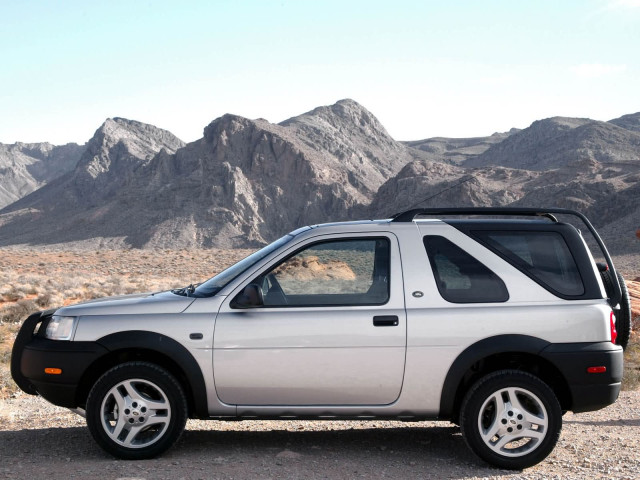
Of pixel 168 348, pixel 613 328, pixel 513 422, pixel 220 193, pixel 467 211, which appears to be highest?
pixel 220 193

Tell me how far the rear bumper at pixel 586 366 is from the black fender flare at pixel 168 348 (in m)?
2.52

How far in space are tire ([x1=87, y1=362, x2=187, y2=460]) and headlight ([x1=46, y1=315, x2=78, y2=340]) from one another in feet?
1.52

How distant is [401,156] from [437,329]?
11508 centimetres

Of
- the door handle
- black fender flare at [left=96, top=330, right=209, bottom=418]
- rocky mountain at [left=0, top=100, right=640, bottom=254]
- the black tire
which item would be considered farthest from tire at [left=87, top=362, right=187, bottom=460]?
rocky mountain at [left=0, top=100, right=640, bottom=254]

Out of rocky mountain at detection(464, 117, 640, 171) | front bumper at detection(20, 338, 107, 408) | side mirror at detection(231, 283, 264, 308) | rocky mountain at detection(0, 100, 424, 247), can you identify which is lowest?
front bumper at detection(20, 338, 107, 408)

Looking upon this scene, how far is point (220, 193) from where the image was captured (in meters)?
86.7

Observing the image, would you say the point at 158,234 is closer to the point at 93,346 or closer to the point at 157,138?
the point at 157,138

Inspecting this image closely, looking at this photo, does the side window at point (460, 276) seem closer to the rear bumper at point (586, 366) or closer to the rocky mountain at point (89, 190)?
the rear bumper at point (586, 366)

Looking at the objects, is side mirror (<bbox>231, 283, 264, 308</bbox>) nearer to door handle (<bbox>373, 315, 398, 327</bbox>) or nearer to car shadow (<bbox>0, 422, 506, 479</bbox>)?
door handle (<bbox>373, 315, 398, 327</bbox>)

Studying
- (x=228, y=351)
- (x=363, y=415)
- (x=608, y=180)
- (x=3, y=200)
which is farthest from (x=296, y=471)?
(x=3, y=200)

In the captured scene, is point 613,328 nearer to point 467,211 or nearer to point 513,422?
point 513,422

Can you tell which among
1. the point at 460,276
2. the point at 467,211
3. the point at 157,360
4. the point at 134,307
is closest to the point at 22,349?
the point at 134,307

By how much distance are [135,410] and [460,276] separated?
8.55 feet

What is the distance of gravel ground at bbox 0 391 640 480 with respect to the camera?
5535 millimetres
